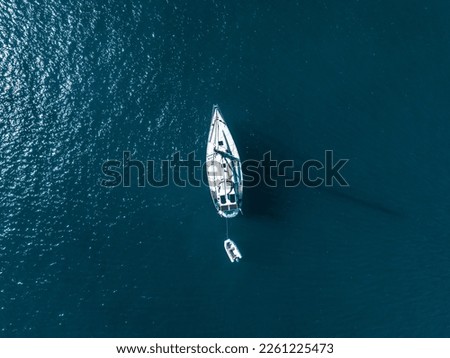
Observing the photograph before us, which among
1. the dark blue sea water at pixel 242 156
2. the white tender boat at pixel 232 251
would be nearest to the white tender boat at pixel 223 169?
the dark blue sea water at pixel 242 156

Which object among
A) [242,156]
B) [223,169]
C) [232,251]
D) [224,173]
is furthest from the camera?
[242,156]

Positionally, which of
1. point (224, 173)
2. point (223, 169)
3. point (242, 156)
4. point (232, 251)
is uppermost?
point (242, 156)

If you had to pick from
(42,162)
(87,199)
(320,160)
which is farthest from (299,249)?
(42,162)

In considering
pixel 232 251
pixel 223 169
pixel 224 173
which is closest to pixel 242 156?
pixel 223 169

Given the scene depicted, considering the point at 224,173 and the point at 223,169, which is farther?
the point at 223,169

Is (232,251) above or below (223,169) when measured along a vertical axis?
below

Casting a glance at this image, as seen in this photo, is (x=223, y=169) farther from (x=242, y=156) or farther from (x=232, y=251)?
(x=232, y=251)

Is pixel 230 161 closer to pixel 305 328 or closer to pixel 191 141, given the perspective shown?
pixel 191 141

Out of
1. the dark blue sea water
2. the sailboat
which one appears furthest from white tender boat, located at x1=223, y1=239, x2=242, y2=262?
the dark blue sea water
